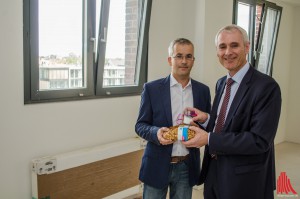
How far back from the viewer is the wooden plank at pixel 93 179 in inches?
97.9

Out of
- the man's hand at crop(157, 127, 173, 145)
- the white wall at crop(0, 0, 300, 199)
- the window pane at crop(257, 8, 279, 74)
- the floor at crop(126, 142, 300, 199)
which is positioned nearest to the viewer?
the man's hand at crop(157, 127, 173, 145)

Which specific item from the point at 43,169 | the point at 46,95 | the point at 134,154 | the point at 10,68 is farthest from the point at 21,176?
the point at 134,154

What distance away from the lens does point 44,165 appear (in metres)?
2.37

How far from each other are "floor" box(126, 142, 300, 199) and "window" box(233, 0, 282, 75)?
61.0 inches

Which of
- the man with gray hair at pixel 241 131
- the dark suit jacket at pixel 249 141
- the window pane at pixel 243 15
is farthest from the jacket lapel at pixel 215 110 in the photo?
the window pane at pixel 243 15

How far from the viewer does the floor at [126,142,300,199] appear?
3482mm

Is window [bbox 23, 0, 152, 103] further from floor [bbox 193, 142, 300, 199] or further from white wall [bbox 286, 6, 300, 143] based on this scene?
white wall [bbox 286, 6, 300, 143]

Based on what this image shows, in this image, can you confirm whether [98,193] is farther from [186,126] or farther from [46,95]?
[186,126]

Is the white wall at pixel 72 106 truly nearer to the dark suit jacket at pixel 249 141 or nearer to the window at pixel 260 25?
the window at pixel 260 25

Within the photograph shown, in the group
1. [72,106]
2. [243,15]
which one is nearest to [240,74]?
[72,106]

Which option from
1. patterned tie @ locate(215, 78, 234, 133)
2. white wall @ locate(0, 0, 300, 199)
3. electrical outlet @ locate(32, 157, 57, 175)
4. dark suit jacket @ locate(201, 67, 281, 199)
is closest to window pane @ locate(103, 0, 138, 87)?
white wall @ locate(0, 0, 300, 199)

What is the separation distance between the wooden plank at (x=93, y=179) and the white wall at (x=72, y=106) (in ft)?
0.61

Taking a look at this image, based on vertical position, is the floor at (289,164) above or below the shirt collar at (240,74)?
below

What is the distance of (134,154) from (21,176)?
3.79 feet
